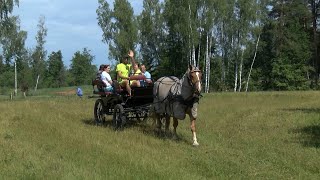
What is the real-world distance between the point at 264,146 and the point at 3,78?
8551 centimetres

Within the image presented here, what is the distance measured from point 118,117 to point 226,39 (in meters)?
41.6

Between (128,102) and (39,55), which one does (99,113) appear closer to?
(128,102)

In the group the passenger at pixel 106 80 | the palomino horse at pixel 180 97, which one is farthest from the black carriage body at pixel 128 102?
the palomino horse at pixel 180 97

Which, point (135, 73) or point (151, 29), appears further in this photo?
point (151, 29)

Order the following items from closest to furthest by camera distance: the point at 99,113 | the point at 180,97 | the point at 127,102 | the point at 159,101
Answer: the point at 180,97
the point at 159,101
the point at 127,102
the point at 99,113

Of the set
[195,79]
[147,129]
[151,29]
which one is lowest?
[147,129]

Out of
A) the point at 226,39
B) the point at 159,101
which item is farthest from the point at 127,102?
the point at 226,39

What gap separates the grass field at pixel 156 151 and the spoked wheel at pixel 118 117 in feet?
0.85

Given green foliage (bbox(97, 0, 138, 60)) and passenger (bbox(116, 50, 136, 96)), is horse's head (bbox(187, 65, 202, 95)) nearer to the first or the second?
passenger (bbox(116, 50, 136, 96))

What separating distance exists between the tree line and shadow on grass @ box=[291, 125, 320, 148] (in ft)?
114

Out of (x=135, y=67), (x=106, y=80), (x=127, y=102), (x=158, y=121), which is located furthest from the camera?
(x=106, y=80)

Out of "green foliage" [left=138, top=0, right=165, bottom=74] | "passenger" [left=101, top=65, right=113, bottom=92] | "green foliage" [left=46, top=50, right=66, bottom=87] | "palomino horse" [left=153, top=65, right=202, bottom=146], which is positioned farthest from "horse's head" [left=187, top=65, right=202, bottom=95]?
"green foliage" [left=46, top=50, right=66, bottom=87]

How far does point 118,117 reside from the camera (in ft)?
42.6

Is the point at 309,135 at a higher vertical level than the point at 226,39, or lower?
lower
